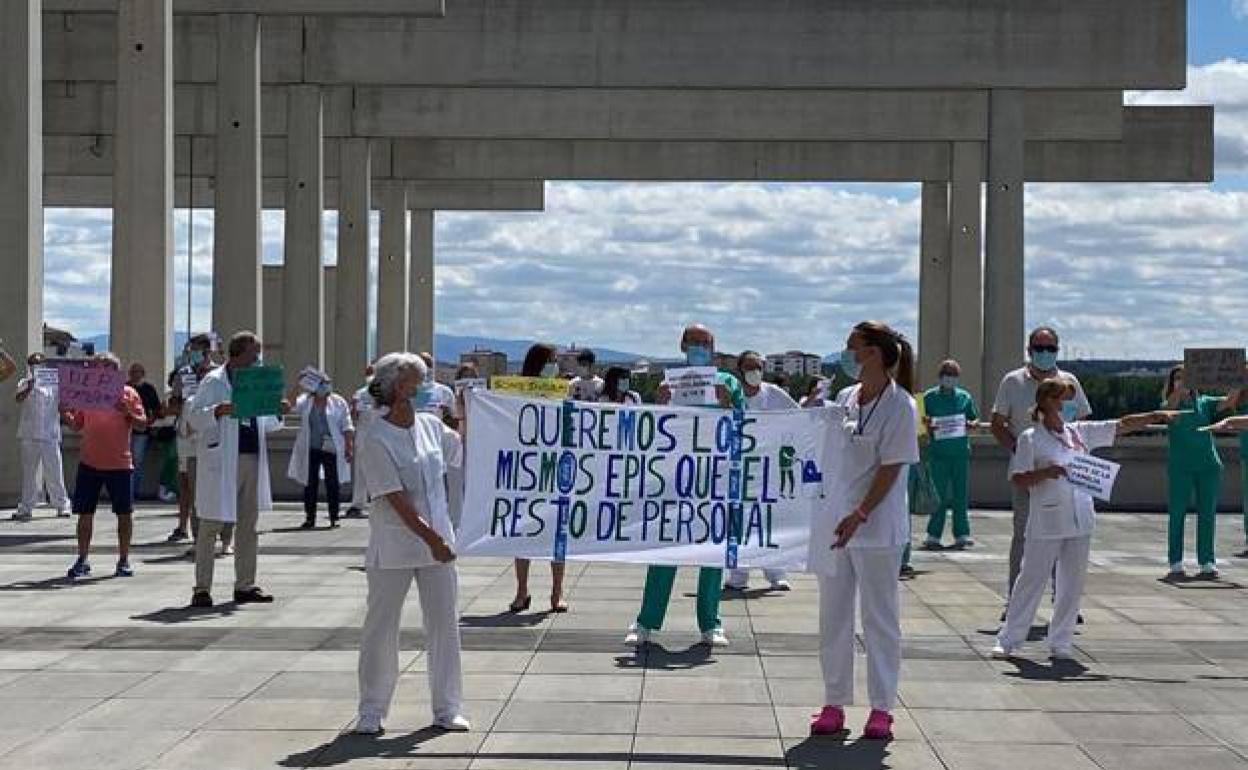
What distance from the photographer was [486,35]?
1242 inches

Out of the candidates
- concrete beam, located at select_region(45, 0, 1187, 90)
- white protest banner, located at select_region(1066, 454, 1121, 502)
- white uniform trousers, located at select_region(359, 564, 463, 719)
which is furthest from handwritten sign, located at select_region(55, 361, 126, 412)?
concrete beam, located at select_region(45, 0, 1187, 90)

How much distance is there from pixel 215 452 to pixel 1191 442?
8957mm

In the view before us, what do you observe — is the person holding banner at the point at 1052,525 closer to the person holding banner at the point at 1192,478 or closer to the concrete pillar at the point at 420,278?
the person holding banner at the point at 1192,478

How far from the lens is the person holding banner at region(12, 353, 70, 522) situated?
71.0 ft

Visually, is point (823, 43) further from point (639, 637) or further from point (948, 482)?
point (639, 637)

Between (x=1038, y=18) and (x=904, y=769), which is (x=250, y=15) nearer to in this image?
(x=1038, y=18)

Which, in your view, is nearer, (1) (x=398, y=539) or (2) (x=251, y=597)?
(1) (x=398, y=539)

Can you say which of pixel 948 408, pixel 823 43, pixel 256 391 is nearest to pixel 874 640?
pixel 256 391

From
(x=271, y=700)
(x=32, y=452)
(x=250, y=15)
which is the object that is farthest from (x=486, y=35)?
(x=271, y=700)

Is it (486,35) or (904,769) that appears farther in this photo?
(486,35)

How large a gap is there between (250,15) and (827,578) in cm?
2259

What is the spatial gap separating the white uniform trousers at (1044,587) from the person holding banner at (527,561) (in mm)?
3470

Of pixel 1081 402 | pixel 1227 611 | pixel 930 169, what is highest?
pixel 930 169

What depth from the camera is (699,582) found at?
11.9m
